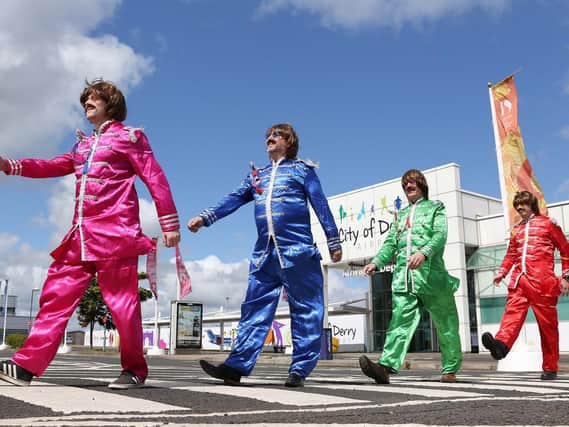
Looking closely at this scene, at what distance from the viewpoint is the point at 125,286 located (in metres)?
4.14

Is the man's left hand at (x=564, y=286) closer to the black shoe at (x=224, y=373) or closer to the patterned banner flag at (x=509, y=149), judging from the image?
the black shoe at (x=224, y=373)

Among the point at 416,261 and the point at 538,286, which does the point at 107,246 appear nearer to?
the point at 416,261

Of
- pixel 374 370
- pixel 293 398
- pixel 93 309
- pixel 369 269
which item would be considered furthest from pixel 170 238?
pixel 93 309

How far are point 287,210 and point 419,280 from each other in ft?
4.42

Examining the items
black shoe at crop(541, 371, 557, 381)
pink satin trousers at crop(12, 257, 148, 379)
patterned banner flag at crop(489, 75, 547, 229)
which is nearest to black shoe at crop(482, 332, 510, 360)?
black shoe at crop(541, 371, 557, 381)

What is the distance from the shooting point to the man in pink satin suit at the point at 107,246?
160 inches

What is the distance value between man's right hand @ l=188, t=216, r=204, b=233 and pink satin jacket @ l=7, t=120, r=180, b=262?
79 centimetres

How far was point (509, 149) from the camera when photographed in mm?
13953

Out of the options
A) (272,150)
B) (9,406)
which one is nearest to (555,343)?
(272,150)

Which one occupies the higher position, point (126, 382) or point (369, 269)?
point (369, 269)

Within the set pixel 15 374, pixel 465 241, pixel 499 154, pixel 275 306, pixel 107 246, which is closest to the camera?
pixel 15 374

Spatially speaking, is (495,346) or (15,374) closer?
(15,374)

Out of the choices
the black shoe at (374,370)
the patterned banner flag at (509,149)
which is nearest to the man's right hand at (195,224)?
the black shoe at (374,370)

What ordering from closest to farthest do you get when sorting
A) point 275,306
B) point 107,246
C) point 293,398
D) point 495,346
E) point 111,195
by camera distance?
point 293,398 → point 107,246 → point 111,195 → point 275,306 → point 495,346
